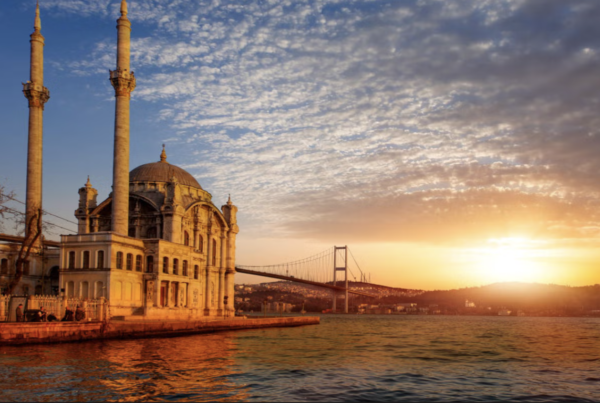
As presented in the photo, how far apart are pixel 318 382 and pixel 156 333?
64.2 feet

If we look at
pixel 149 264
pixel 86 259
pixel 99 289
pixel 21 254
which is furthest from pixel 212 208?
pixel 21 254

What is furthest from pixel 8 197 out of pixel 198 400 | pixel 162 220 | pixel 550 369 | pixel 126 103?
pixel 550 369

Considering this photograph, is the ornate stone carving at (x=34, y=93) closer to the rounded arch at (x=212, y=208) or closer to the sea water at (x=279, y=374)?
the rounded arch at (x=212, y=208)

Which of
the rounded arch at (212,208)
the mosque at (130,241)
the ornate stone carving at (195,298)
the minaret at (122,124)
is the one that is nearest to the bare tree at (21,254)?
the mosque at (130,241)

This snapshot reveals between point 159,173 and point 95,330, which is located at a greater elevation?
point 159,173

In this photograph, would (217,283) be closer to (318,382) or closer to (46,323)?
(46,323)

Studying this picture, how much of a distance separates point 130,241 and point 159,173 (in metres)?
14.0

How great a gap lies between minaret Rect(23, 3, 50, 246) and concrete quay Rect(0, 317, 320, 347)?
601 inches

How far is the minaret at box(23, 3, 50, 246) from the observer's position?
45656 mm

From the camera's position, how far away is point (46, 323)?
27359 millimetres

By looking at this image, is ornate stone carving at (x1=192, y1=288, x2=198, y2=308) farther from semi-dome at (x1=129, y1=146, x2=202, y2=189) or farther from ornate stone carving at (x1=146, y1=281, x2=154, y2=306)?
semi-dome at (x1=129, y1=146, x2=202, y2=189)

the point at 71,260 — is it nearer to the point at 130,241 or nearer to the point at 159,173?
the point at 130,241

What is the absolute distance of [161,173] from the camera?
54.8 m

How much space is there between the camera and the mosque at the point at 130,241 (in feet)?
131
